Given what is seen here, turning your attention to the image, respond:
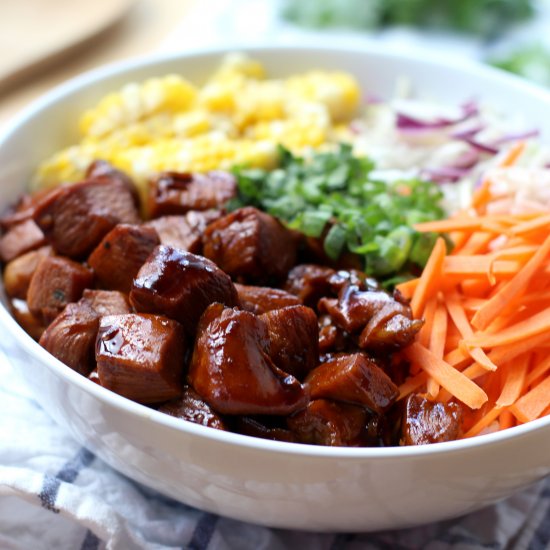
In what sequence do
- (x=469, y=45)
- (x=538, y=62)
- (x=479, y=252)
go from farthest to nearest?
(x=469, y=45), (x=538, y=62), (x=479, y=252)

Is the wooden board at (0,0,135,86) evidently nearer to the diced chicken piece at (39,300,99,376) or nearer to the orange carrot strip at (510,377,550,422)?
the diced chicken piece at (39,300,99,376)

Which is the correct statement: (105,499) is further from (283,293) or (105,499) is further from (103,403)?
(283,293)

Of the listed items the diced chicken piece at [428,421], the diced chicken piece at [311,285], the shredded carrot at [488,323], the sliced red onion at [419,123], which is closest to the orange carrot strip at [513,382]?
the shredded carrot at [488,323]

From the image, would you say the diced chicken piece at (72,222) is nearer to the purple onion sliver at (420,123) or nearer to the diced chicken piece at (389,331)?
the diced chicken piece at (389,331)

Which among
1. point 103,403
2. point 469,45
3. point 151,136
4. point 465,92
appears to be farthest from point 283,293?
point 469,45

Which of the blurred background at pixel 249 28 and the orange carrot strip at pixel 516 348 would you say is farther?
the blurred background at pixel 249 28

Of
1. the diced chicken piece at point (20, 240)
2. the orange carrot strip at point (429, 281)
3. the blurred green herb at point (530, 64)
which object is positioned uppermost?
the diced chicken piece at point (20, 240)
